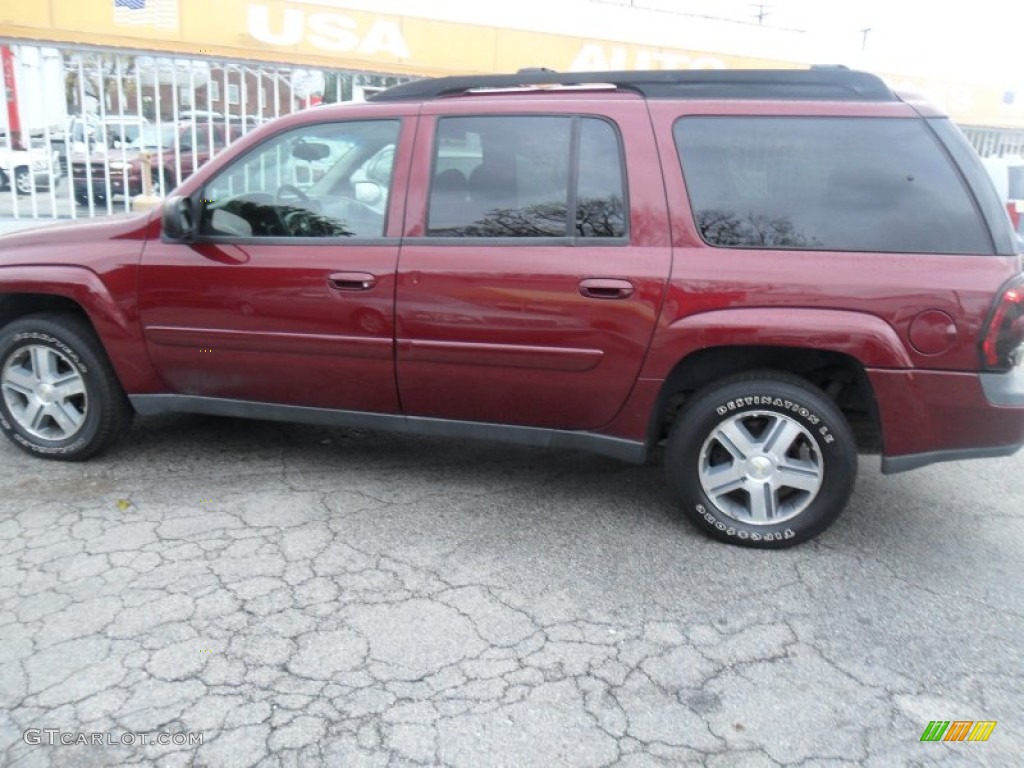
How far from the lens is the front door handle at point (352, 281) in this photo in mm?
3693

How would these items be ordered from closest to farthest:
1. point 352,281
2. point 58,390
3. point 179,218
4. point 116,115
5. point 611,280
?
point 611,280, point 352,281, point 179,218, point 58,390, point 116,115

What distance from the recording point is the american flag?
14.1 metres

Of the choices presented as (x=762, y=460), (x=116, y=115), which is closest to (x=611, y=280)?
(x=762, y=460)

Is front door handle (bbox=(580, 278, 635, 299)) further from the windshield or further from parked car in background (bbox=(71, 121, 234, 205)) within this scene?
the windshield

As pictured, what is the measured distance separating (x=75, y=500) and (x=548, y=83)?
2871 millimetres

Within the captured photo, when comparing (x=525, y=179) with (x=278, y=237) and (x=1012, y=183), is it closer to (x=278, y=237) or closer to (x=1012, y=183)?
(x=278, y=237)

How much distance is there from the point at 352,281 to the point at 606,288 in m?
1.11

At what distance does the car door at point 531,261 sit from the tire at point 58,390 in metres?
1.60

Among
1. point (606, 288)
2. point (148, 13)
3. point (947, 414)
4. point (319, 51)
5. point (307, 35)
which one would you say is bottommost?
point (947, 414)

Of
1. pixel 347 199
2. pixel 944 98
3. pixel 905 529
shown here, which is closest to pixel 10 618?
pixel 347 199

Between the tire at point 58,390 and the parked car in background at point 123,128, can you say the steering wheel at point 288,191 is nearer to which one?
the tire at point 58,390

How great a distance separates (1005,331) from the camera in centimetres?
317

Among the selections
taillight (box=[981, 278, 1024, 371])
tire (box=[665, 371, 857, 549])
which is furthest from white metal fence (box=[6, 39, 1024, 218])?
taillight (box=[981, 278, 1024, 371])

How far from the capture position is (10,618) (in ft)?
9.67
